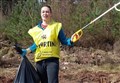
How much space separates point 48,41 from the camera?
498cm

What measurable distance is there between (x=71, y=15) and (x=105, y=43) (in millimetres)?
1504

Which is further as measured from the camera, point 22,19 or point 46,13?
point 22,19

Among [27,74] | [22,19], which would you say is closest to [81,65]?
[22,19]

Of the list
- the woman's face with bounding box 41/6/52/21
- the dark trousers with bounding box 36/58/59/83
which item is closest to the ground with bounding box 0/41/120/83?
Answer: the dark trousers with bounding box 36/58/59/83

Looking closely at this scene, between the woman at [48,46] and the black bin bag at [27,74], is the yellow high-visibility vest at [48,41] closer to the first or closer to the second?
the woman at [48,46]

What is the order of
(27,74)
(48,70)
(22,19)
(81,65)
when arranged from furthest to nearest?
(22,19), (81,65), (27,74), (48,70)

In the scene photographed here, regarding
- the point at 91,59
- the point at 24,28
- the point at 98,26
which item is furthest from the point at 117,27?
the point at 24,28

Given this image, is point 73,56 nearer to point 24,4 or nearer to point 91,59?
point 91,59

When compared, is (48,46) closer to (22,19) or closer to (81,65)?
(81,65)

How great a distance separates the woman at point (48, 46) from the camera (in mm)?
4949

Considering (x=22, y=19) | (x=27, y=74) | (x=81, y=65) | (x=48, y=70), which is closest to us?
(x=48, y=70)

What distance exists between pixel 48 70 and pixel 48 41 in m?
0.40

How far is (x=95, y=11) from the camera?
1186cm

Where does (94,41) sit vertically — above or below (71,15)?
below
